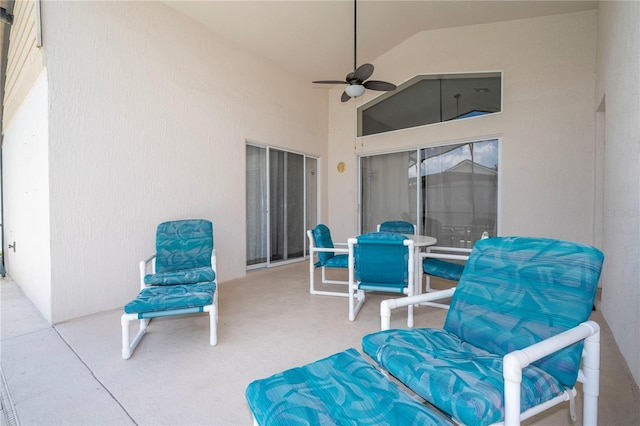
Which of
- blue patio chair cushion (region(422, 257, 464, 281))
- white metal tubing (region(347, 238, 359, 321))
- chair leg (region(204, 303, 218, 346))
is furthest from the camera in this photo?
blue patio chair cushion (region(422, 257, 464, 281))

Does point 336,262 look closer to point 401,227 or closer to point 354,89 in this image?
point 401,227

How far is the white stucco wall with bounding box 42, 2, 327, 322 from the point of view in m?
2.88

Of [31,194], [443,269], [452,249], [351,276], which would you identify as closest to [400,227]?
[452,249]

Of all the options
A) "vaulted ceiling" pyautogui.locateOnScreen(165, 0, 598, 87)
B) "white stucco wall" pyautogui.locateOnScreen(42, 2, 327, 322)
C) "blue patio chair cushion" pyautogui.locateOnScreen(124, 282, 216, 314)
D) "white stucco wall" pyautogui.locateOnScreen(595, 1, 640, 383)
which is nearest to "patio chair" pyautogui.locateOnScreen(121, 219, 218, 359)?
"blue patio chair cushion" pyautogui.locateOnScreen(124, 282, 216, 314)

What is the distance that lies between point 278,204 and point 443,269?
3.12m

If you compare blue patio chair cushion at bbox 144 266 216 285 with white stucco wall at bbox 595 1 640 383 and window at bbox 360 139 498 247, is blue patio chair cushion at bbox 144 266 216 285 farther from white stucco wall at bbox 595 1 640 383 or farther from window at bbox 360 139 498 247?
window at bbox 360 139 498 247

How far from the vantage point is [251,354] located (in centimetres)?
221

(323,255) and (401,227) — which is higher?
(401,227)

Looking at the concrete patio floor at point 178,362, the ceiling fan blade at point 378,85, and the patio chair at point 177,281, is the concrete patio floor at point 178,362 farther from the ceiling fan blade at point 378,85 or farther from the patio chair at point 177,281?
the ceiling fan blade at point 378,85

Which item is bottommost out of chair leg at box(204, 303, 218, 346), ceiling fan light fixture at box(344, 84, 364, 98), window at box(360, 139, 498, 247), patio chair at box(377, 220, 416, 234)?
chair leg at box(204, 303, 218, 346)

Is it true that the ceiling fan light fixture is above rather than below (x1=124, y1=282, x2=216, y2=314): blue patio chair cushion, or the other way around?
above

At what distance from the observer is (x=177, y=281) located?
2.70 m

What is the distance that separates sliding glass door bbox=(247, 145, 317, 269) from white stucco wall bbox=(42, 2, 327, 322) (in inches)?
13.6

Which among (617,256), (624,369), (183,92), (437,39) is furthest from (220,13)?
(624,369)
